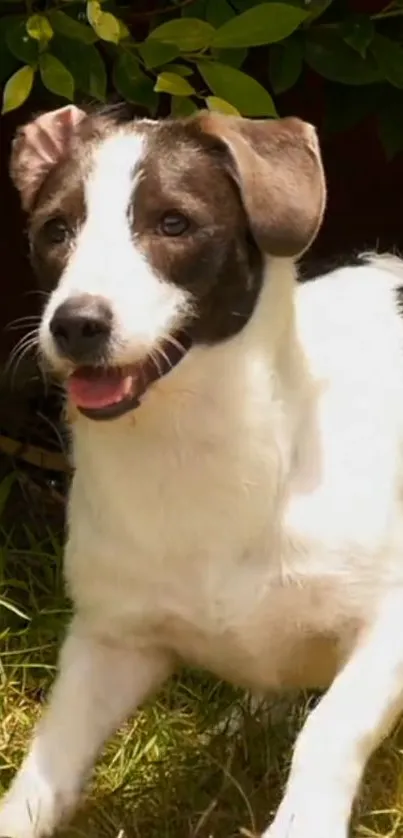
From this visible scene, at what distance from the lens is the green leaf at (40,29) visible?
2623 millimetres

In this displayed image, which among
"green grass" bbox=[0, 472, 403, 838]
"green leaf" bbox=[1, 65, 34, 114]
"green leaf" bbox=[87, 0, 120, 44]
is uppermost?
"green leaf" bbox=[87, 0, 120, 44]

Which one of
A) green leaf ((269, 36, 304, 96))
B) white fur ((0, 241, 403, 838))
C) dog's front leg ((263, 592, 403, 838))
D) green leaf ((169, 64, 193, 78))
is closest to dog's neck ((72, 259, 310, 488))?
white fur ((0, 241, 403, 838))

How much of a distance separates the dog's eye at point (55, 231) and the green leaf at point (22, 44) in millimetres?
556

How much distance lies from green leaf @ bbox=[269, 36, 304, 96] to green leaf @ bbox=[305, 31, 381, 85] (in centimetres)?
2

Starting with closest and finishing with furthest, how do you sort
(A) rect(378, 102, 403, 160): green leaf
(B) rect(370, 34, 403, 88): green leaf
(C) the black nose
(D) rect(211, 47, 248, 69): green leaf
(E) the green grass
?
(C) the black nose < (E) the green grass < (D) rect(211, 47, 248, 69): green leaf < (B) rect(370, 34, 403, 88): green leaf < (A) rect(378, 102, 403, 160): green leaf

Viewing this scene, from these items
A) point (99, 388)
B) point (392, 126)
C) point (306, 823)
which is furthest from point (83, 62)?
point (306, 823)

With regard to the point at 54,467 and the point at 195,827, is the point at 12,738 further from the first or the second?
the point at 54,467

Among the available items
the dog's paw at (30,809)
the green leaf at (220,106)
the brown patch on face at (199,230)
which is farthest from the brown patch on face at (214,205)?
the dog's paw at (30,809)

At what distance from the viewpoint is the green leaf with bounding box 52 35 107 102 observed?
2.71m

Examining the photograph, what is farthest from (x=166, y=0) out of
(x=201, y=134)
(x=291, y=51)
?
(x=201, y=134)

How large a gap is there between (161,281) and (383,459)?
41cm

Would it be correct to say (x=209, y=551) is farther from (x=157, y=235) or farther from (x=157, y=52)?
(x=157, y=52)

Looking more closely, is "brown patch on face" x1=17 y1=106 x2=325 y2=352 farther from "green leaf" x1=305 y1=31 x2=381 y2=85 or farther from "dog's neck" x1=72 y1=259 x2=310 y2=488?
"green leaf" x1=305 y1=31 x2=381 y2=85

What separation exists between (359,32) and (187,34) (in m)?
0.40
